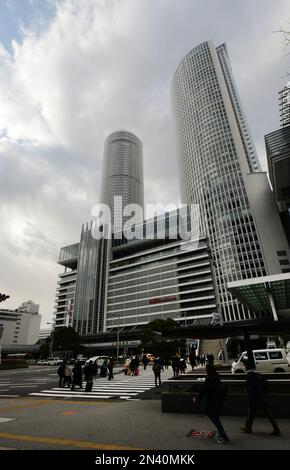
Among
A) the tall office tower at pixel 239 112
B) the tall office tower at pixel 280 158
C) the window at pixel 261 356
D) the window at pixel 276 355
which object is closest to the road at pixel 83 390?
the window at pixel 261 356

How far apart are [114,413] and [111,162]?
602ft

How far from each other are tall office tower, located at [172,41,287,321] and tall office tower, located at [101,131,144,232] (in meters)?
52.2

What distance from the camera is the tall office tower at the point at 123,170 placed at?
169800 mm

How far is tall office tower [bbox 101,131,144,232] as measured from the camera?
169800mm

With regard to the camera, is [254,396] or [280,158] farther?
[280,158]

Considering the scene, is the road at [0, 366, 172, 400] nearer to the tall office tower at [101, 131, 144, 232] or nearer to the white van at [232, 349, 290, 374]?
the white van at [232, 349, 290, 374]

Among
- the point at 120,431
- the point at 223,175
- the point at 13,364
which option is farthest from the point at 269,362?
the point at 223,175

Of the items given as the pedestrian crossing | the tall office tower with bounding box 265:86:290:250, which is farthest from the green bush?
the tall office tower with bounding box 265:86:290:250

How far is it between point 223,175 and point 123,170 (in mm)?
89494

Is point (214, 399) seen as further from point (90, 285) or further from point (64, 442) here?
point (90, 285)

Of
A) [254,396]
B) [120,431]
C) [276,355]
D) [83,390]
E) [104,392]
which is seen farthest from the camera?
[276,355]

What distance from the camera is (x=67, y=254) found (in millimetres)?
144625

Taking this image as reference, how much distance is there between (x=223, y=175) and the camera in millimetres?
102062

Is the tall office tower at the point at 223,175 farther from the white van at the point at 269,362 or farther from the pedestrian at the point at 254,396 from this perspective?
the pedestrian at the point at 254,396
